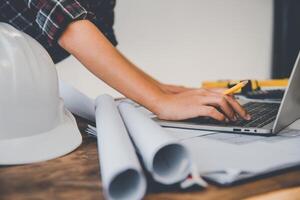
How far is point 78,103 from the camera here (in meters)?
0.94

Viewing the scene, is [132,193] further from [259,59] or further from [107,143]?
[259,59]

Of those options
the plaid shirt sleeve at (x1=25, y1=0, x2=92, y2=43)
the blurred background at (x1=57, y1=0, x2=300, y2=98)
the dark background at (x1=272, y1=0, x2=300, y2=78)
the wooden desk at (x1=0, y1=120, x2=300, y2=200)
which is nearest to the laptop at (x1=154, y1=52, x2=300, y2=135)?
the wooden desk at (x1=0, y1=120, x2=300, y2=200)

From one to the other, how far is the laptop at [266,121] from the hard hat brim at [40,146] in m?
0.20

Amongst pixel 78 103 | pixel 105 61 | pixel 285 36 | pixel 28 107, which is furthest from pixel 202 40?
pixel 28 107

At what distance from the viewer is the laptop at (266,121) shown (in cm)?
61

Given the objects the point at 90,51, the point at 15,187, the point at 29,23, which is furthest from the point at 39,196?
the point at 29,23

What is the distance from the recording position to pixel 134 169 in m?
0.39

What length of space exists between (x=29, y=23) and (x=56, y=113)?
45 cm

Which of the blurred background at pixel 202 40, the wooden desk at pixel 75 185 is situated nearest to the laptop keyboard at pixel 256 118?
the wooden desk at pixel 75 185

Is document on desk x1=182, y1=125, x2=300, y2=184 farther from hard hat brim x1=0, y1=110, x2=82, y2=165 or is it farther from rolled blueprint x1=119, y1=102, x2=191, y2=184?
hard hat brim x1=0, y1=110, x2=82, y2=165

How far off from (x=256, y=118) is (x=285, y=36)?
2.00 meters

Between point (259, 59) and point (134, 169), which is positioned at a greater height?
point (134, 169)

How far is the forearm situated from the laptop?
0.07 meters

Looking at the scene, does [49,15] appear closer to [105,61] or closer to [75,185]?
[105,61]
